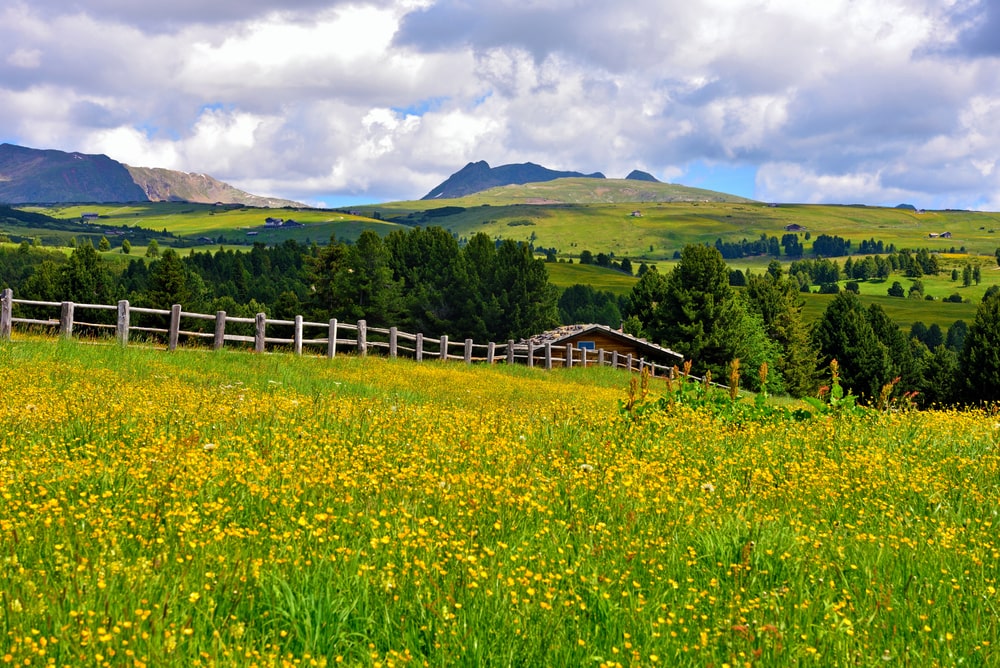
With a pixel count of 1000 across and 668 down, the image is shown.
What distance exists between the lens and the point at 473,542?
579cm

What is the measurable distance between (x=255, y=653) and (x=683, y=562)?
317 cm

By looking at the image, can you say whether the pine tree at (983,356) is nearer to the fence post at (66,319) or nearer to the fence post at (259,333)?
the fence post at (259,333)

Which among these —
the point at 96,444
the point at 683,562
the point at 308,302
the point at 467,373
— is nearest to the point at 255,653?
the point at 683,562

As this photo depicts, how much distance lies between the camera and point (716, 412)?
475 inches

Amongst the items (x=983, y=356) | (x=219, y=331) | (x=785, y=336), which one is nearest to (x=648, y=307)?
(x=785, y=336)

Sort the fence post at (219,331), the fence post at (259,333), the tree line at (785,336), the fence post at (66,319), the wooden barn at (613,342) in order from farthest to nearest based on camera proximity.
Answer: the tree line at (785,336) → the wooden barn at (613,342) → the fence post at (259,333) → the fence post at (219,331) → the fence post at (66,319)

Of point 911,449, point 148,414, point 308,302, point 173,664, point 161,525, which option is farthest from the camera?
point 308,302

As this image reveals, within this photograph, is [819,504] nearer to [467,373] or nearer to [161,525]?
[161,525]

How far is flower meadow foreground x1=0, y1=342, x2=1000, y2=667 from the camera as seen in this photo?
4359 mm

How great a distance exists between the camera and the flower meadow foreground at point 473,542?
4359 millimetres

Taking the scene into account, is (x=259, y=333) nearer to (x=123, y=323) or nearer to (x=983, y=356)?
(x=123, y=323)

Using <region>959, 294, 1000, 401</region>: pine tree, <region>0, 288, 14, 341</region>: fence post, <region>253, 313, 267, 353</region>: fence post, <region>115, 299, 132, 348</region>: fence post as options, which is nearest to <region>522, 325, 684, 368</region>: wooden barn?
<region>959, 294, 1000, 401</region>: pine tree

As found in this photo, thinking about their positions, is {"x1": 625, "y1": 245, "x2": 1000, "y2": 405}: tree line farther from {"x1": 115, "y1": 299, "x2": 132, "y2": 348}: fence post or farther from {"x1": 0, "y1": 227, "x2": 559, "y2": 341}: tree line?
{"x1": 115, "y1": 299, "x2": 132, "y2": 348}: fence post

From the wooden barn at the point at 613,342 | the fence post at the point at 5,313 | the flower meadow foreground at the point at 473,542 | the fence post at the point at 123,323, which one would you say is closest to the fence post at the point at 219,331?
the fence post at the point at 123,323
